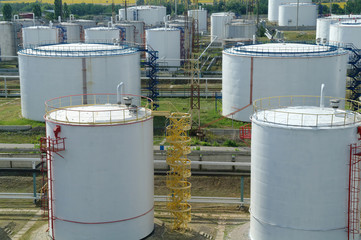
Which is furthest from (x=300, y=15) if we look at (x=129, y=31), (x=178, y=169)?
(x=178, y=169)

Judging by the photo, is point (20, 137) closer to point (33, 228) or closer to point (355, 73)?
point (33, 228)

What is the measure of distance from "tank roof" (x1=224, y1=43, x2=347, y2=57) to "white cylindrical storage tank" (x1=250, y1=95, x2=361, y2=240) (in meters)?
18.7

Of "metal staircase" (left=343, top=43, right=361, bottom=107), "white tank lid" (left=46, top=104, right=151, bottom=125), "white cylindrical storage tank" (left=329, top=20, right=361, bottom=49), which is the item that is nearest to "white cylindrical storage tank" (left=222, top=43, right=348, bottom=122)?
"metal staircase" (left=343, top=43, right=361, bottom=107)

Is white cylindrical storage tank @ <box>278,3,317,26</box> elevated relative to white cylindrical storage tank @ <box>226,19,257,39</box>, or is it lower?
elevated

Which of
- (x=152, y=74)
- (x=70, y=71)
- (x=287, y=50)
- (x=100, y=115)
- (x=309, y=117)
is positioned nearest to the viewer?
(x=309, y=117)

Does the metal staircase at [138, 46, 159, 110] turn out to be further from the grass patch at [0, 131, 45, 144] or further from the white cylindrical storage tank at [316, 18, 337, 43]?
the white cylindrical storage tank at [316, 18, 337, 43]

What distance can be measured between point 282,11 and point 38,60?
7497cm

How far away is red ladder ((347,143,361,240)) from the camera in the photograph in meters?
23.1

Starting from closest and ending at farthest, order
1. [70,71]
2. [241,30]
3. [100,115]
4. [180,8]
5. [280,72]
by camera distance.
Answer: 1. [100,115]
2. [280,72]
3. [70,71]
4. [241,30]
5. [180,8]

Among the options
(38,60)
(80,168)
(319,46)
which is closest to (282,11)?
(319,46)

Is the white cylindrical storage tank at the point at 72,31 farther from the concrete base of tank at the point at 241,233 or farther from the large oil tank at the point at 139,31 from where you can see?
the concrete base of tank at the point at 241,233

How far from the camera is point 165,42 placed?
72.0 meters

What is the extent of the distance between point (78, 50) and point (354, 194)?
2638 cm

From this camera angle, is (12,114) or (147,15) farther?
(147,15)
